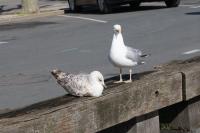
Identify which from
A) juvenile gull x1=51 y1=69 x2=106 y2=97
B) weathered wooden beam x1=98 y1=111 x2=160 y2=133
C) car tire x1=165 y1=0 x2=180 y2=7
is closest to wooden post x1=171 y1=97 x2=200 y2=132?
weathered wooden beam x1=98 y1=111 x2=160 y2=133

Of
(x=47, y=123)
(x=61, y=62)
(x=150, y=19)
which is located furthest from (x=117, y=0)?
(x=47, y=123)

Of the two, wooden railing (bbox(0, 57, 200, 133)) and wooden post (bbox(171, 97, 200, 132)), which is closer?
wooden railing (bbox(0, 57, 200, 133))

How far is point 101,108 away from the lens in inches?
199

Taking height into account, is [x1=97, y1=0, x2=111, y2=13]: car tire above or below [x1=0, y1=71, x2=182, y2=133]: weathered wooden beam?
below

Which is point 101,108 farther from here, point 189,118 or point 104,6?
point 104,6

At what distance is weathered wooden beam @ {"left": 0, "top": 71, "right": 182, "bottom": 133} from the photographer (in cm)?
445

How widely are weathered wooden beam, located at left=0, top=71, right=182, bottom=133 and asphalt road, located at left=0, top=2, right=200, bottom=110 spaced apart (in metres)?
2.96

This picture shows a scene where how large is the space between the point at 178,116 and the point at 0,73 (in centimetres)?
614

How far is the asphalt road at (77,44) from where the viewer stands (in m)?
10.6

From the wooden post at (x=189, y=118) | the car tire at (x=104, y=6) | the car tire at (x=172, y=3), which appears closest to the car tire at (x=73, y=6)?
the car tire at (x=104, y=6)

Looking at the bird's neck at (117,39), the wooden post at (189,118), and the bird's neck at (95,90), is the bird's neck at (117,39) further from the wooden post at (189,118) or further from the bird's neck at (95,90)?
the wooden post at (189,118)

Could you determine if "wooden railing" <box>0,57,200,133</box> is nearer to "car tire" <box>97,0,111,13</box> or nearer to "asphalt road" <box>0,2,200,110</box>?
"asphalt road" <box>0,2,200,110</box>

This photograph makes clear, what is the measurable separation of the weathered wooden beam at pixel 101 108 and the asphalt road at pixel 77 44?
296 centimetres

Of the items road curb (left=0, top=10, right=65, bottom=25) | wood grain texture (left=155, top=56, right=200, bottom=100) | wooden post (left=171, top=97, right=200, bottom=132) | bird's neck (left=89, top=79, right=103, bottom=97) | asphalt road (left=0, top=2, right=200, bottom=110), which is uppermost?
bird's neck (left=89, top=79, right=103, bottom=97)
